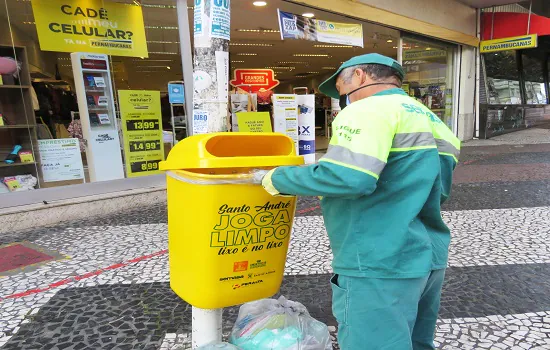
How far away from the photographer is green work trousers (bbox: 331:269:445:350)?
51.8 inches

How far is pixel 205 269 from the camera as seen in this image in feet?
5.11

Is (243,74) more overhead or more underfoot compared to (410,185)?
more overhead

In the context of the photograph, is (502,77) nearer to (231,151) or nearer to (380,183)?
(231,151)

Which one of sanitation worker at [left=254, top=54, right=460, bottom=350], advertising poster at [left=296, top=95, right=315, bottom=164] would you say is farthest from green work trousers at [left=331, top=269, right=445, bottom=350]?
advertising poster at [left=296, top=95, right=315, bottom=164]

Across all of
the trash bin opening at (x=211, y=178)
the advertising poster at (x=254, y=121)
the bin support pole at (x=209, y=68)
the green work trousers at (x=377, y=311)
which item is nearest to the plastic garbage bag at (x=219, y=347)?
the green work trousers at (x=377, y=311)

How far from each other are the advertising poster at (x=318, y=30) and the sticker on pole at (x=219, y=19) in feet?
17.2

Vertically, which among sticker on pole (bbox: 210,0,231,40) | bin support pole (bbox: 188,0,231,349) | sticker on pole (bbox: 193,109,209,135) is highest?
sticker on pole (bbox: 210,0,231,40)

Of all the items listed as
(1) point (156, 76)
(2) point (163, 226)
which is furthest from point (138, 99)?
(2) point (163, 226)

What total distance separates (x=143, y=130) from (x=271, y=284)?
487 cm

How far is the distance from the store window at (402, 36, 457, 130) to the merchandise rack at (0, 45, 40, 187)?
8536 millimetres

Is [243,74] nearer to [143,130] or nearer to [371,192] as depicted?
[143,130]

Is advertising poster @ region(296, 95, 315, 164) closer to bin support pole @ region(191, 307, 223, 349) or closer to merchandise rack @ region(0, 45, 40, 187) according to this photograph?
merchandise rack @ region(0, 45, 40, 187)

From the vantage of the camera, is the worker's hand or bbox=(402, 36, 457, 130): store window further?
bbox=(402, 36, 457, 130): store window

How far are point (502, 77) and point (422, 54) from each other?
494cm
